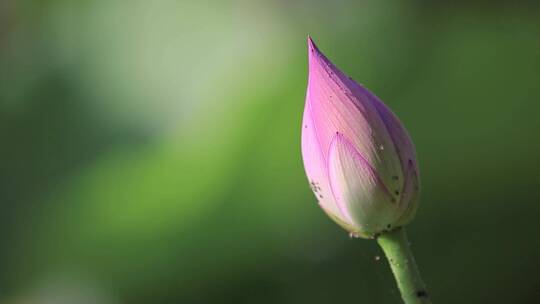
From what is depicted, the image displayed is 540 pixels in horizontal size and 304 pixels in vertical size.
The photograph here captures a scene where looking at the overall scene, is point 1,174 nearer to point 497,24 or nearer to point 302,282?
point 302,282

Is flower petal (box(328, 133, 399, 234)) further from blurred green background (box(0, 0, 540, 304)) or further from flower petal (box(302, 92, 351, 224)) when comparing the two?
blurred green background (box(0, 0, 540, 304))

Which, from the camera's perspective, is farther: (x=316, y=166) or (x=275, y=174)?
(x=275, y=174)

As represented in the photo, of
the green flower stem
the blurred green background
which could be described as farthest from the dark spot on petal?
the blurred green background

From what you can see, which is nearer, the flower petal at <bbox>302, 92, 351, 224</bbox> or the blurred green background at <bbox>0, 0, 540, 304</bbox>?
the flower petal at <bbox>302, 92, 351, 224</bbox>

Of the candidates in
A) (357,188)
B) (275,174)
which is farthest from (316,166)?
(275,174)

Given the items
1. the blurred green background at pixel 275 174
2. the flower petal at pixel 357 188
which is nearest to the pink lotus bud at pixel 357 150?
the flower petal at pixel 357 188

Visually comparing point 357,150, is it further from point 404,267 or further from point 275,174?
point 275,174
